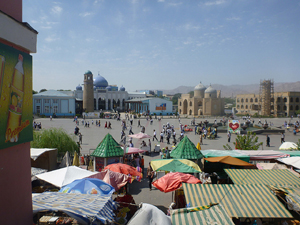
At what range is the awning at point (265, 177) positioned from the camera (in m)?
7.36

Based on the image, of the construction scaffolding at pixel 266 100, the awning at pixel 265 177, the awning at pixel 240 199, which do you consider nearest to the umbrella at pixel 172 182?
the awning at pixel 240 199

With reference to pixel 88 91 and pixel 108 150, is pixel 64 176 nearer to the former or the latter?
pixel 108 150

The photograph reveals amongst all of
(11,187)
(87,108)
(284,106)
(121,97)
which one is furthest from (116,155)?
(284,106)

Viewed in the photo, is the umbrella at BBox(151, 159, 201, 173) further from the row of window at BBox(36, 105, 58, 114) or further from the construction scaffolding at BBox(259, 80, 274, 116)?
the construction scaffolding at BBox(259, 80, 274, 116)

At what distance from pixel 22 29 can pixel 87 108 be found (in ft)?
166

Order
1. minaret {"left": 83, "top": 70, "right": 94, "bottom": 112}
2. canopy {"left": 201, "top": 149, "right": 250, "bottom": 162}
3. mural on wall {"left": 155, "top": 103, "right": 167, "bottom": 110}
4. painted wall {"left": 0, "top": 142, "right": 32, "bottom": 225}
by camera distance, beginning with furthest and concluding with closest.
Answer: mural on wall {"left": 155, "top": 103, "right": 167, "bottom": 110} < minaret {"left": 83, "top": 70, "right": 94, "bottom": 112} < canopy {"left": 201, "top": 149, "right": 250, "bottom": 162} < painted wall {"left": 0, "top": 142, "right": 32, "bottom": 225}

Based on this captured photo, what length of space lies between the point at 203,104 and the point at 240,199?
195 ft

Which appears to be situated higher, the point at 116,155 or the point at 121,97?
the point at 121,97

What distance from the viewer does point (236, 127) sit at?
66.4ft

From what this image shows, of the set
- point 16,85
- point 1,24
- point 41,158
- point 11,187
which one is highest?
point 1,24

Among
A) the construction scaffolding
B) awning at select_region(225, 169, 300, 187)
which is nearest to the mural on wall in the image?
the construction scaffolding

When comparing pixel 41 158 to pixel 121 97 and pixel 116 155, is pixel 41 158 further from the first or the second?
pixel 121 97

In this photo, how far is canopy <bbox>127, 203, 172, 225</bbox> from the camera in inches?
173

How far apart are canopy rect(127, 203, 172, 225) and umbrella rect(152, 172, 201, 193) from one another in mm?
2346
